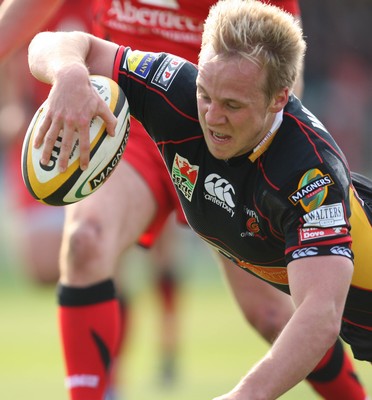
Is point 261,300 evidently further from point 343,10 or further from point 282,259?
point 343,10

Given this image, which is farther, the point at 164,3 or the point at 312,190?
the point at 164,3

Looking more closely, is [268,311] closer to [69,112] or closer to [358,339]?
[358,339]

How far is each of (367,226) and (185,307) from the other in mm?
7041

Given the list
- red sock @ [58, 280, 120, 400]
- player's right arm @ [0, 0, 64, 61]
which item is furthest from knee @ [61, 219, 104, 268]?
player's right arm @ [0, 0, 64, 61]

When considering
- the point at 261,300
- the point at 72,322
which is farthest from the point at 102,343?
the point at 261,300

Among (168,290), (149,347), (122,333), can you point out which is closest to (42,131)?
(122,333)

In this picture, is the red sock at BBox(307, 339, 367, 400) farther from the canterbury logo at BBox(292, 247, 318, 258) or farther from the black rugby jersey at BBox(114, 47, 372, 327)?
the canterbury logo at BBox(292, 247, 318, 258)

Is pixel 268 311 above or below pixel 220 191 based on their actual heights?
below

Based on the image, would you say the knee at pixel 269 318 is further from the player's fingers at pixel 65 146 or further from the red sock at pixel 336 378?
the player's fingers at pixel 65 146

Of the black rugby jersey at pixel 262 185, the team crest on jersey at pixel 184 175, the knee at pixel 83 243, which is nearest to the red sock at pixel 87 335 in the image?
the knee at pixel 83 243

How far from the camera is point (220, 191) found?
3.79m

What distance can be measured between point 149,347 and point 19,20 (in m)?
4.93

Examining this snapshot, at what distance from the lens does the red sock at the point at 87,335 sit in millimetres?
4777

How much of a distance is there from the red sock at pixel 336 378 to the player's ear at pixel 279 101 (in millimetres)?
1709
